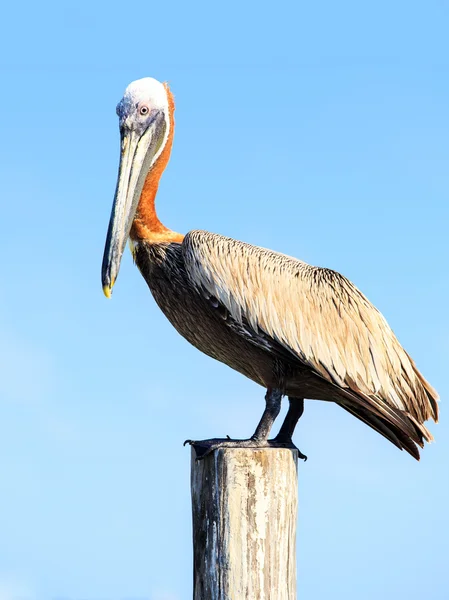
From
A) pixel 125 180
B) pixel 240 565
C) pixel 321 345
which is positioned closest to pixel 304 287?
pixel 321 345

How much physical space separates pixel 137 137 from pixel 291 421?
2.26 meters

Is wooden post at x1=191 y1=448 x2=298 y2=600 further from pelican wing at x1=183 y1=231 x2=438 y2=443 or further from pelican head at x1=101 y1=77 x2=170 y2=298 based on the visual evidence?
pelican head at x1=101 y1=77 x2=170 y2=298

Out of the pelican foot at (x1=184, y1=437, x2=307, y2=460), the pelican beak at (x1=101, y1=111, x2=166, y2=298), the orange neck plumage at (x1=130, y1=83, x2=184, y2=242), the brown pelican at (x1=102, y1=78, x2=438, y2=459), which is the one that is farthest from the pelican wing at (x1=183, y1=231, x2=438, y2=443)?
the pelican foot at (x1=184, y1=437, x2=307, y2=460)

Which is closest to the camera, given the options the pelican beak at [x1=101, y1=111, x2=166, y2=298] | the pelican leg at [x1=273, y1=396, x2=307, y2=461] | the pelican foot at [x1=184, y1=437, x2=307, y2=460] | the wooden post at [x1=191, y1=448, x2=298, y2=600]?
the wooden post at [x1=191, y1=448, x2=298, y2=600]

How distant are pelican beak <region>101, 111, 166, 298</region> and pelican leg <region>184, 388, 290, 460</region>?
3.73 feet

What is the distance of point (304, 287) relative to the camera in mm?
5676

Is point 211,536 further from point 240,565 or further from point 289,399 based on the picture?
point 289,399

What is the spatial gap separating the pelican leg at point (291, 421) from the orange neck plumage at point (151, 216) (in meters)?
1.40

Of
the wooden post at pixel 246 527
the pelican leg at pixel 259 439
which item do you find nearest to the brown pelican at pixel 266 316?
the pelican leg at pixel 259 439

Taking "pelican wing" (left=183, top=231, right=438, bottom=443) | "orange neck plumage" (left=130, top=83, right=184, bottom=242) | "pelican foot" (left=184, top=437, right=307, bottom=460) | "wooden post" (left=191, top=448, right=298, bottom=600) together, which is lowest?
"wooden post" (left=191, top=448, right=298, bottom=600)

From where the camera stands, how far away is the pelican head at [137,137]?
18.8 ft

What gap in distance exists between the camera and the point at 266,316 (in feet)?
17.6

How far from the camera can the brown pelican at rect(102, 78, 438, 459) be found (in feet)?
17.6

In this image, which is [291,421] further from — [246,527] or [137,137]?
[137,137]
